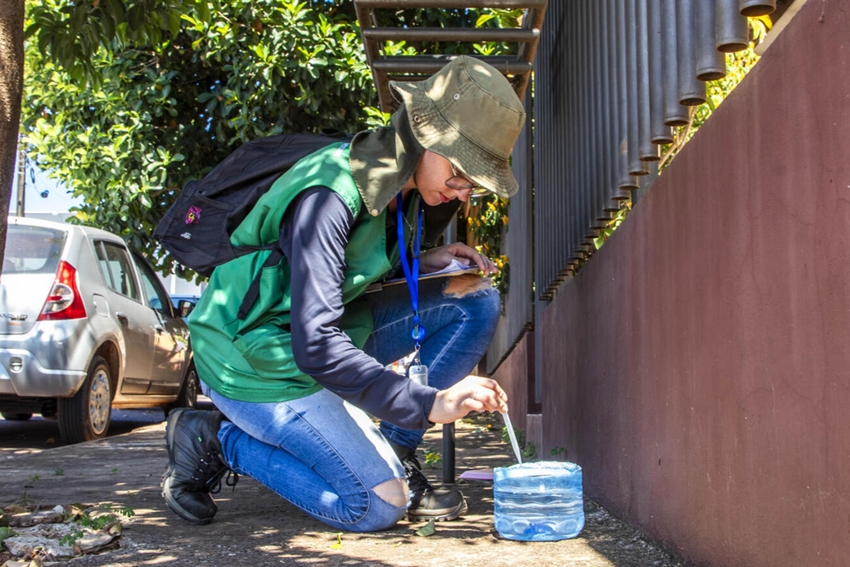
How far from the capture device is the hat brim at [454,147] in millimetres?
2740

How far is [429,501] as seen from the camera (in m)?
3.34

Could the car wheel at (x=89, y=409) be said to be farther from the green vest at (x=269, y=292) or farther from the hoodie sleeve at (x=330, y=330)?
the hoodie sleeve at (x=330, y=330)

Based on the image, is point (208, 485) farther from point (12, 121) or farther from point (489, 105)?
point (489, 105)

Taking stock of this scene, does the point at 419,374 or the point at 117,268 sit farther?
the point at 117,268

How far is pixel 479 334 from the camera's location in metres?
3.65

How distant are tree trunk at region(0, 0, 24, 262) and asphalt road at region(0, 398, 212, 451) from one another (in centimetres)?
388

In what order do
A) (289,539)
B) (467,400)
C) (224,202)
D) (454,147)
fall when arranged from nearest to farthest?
(467,400)
(454,147)
(289,539)
(224,202)

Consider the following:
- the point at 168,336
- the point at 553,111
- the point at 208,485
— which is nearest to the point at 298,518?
the point at 208,485

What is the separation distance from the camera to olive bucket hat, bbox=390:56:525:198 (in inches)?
109

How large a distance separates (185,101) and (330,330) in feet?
25.4

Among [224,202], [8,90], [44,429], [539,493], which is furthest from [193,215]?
[44,429]

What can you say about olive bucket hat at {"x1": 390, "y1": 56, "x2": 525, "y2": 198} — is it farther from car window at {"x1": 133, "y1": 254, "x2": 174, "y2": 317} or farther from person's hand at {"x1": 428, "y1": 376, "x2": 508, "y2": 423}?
car window at {"x1": 133, "y1": 254, "x2": 174, "y2": 317}

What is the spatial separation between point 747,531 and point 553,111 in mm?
3068

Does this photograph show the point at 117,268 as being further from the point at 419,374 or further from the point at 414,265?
the point at 419,374
